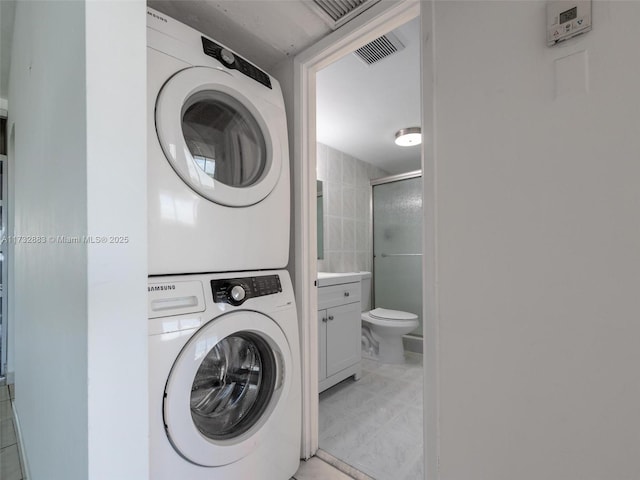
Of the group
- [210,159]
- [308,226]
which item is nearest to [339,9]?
[210,159]

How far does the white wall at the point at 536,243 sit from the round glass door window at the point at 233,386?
25.8 inches

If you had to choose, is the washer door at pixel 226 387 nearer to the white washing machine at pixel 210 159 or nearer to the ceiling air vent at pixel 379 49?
the white washing machine at pixel 210 159

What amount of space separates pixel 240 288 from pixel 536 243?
0.91m

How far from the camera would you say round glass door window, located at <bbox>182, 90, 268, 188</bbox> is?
3.40ft

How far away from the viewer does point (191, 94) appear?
0.98m

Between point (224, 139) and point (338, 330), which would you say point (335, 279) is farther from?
point (224, 139)

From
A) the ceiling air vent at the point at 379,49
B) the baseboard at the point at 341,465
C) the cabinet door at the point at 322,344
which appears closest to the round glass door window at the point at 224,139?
Answer: the ceiling air vent at the point at 379,49

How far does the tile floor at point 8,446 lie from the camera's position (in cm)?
123

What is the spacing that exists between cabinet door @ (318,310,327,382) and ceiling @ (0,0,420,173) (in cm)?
149

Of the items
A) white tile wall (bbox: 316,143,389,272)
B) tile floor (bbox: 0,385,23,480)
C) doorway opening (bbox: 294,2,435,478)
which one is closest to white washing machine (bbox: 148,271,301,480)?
doorway opening (bbox: 294,2,435,478)

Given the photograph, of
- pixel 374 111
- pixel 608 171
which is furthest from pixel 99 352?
pixel 374 111

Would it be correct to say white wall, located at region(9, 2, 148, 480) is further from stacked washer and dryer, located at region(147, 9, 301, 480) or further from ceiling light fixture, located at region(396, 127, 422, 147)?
ceiling light fixture, located at region(396, 127, 422, 147)

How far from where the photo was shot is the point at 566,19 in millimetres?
711

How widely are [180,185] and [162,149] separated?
116mm
